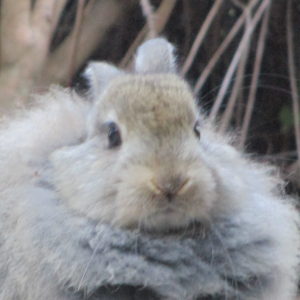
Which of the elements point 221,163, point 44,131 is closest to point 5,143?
point 44,131

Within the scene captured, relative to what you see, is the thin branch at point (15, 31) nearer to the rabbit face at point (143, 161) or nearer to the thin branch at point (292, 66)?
the rabbit face at point (143, 161)

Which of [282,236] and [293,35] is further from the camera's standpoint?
[293,35]

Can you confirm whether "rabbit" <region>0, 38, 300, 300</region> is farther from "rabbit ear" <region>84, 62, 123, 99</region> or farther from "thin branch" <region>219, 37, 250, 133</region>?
"thin branch" <region>219, 37, 250, 133</region>

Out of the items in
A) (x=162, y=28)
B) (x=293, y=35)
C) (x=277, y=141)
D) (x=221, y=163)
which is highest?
(x=293, y=35)

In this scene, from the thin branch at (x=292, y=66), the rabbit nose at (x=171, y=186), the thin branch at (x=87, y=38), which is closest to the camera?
the rabbit nose at (x=171, y=186)

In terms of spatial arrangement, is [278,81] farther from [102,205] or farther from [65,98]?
[102,205]

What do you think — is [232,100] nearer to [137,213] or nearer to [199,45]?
[199,45]

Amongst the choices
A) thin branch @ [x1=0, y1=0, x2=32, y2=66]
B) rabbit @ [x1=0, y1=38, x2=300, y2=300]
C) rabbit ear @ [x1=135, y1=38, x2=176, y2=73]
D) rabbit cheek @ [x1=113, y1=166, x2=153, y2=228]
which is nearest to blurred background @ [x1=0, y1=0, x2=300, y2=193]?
thin branch @ [x1=0, y1=0, x2=32, y2=66]

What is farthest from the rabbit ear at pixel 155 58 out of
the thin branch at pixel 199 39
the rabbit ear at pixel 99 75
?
the thin branch at pixel 199 39
